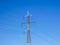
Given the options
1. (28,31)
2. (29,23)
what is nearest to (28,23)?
(29,23)

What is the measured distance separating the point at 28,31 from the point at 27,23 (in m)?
1.28

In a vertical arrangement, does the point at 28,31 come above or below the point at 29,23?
below

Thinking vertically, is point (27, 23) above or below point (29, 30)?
above

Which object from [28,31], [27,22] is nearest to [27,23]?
[27,22]

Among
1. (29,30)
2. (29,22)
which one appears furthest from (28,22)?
(29,30)

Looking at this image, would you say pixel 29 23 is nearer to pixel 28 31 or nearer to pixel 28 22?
pixel 28 22

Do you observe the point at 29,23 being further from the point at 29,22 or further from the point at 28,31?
the point at 28,31

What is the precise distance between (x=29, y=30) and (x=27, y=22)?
1.22 m

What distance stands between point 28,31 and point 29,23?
1209 mm

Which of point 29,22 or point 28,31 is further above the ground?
point 29,22

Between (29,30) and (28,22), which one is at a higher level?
(28,22)

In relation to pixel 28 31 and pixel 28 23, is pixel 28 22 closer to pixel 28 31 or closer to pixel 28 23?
pixel 28 23

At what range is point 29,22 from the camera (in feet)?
54.2

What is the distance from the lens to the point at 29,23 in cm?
1642
